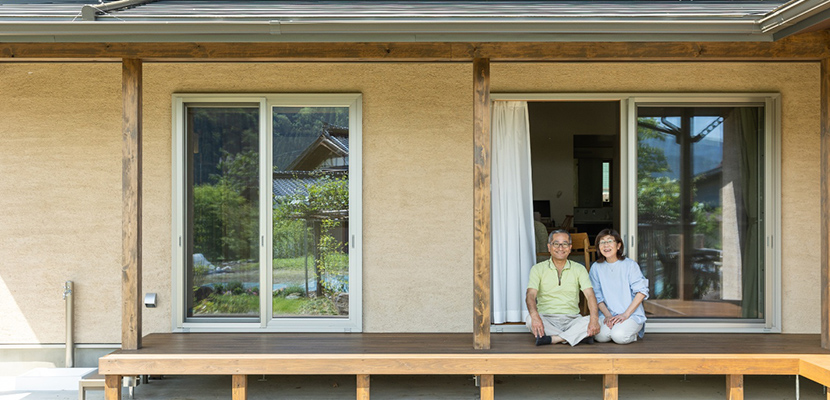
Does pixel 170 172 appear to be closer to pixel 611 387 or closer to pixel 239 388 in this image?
pixel 239 388

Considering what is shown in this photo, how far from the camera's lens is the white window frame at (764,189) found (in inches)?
211

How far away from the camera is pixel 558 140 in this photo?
981 centimetres

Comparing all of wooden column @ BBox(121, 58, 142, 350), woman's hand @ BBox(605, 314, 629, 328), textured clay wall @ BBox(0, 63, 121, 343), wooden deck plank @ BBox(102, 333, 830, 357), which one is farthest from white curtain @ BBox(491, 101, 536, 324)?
textured clay wall @ BBox(0, 63, 121, 343)

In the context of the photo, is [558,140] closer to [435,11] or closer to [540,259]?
[540,259]

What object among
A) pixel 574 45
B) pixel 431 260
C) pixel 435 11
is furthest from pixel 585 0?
pixel 431 260

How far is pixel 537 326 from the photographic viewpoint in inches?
184

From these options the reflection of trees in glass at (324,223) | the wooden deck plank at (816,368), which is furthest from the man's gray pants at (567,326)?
the reflection of trees in glass at (324,223)

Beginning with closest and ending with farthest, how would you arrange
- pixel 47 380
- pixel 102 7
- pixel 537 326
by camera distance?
1. pixel 102 7
2. pixel 537 326
3. pixel 47 380

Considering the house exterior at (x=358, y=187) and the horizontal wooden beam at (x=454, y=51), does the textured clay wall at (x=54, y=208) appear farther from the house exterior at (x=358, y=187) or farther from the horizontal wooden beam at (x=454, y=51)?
the horizontal wooden beam at (x=454, y=51)

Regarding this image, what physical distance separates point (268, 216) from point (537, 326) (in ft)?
7.44

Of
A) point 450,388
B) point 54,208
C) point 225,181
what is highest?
point 225,181

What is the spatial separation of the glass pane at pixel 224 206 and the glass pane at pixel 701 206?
3101mm

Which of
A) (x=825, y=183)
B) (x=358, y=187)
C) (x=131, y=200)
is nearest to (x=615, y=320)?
(x=825, y=183)

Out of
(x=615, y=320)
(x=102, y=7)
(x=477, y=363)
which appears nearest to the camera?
(x=102, y=7)
